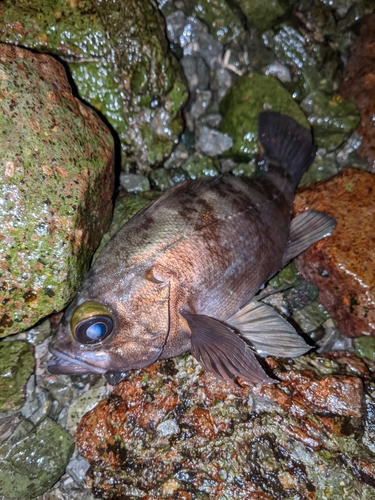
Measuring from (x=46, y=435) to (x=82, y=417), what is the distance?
35 centimetres

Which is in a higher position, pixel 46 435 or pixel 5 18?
pixel 5 18

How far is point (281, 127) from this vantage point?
4.51 m

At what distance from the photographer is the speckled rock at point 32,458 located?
3.40 metres

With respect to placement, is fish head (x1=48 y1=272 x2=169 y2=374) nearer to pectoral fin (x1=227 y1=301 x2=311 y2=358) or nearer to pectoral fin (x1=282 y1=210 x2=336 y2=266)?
pectoral fin (x1=227 y1=301 x2=311 y2=358)

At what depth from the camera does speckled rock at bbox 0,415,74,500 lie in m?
3.40

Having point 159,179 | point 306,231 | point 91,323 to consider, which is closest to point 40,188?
point 91,323

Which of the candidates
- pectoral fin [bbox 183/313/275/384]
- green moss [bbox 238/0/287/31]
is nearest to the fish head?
pectoral fin [bbox 183/313/275/384]

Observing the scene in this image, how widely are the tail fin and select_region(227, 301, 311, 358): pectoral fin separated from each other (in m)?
1.57

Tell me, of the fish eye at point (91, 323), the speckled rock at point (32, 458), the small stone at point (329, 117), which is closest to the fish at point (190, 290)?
the fish eye at point (91, 323)

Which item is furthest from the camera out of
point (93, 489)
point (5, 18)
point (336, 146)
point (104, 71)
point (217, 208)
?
point (336, 146)

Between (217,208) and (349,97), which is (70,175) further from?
(349,97)

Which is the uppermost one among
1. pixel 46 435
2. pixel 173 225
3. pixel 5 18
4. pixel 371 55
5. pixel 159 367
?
pixel 5 18

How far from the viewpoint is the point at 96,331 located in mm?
2994

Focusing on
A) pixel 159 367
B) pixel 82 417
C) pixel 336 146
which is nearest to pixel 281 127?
pixel 336 146
